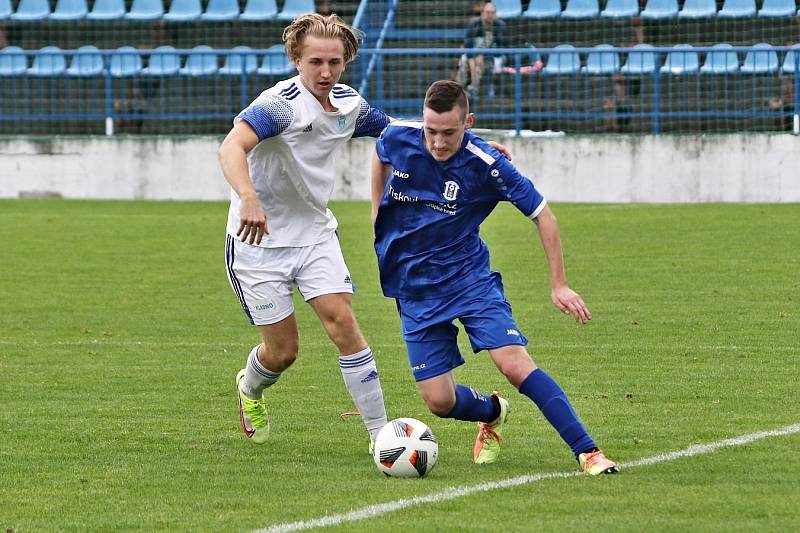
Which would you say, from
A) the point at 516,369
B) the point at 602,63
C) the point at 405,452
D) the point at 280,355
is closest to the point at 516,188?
the point at 516,369

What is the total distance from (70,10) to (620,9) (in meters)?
9.06

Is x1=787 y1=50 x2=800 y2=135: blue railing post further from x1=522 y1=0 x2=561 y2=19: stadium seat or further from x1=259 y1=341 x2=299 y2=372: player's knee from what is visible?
x1=259 y1=341 x2=299 y2=372: player's knee

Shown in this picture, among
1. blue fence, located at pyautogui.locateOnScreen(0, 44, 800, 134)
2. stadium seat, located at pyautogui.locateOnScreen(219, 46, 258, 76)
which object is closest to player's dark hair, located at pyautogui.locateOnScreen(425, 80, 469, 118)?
blue fence, located at pyautogui.locateOnScreen(0, 44, 800, 134)

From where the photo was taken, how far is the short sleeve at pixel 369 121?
6910 millimetres

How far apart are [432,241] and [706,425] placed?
5.50 feet

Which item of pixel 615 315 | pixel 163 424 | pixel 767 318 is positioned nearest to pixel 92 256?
pixel 615 315

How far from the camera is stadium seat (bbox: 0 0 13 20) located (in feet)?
81.7

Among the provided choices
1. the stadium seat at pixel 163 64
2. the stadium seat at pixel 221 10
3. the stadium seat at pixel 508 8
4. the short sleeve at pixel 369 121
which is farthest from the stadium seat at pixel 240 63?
the short sleeve at pixel 369 121

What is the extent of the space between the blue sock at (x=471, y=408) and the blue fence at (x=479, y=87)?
44.0 feet

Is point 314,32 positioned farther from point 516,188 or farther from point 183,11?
point 183,11

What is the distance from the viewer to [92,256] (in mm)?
15719

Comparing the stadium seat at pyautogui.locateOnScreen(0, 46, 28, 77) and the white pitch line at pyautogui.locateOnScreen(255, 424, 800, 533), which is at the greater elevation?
the stadium seat at pyautogui.locateOnScreen(0, 46, 28, 77)

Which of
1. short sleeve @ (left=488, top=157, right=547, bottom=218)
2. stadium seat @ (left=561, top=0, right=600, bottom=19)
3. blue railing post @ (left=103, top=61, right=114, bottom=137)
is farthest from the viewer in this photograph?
stadium seat @ (left=561, top=0, right=600, bottom=19)

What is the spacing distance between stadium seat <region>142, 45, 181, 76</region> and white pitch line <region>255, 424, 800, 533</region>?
16633 millimetres
